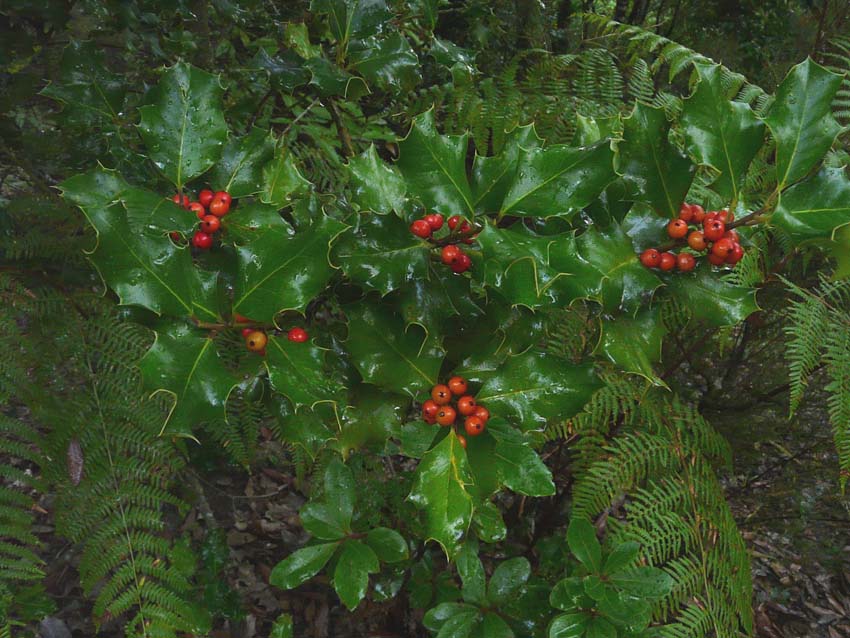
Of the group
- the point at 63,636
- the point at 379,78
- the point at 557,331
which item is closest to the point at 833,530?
the point at 557,331

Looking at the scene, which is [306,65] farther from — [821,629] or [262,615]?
[821,629]

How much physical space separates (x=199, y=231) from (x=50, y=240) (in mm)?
964

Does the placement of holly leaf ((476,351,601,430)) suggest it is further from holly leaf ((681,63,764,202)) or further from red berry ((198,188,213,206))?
red berry ((198,188,213,206))

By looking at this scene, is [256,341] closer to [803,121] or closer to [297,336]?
[297,336]

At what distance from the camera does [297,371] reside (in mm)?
896

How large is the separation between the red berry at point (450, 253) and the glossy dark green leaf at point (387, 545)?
1024mm

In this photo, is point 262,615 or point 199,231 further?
point 262,615

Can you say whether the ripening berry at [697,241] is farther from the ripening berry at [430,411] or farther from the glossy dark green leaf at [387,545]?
the glossy dark green leaf at [387,545]

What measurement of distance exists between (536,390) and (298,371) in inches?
14.2

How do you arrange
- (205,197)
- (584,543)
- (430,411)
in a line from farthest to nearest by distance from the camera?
1. (584,543)
2. (205,197)
3. (430,411)

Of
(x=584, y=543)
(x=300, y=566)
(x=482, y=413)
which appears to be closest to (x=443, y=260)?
(x=482, y=413)

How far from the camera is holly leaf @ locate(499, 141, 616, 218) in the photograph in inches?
33.6

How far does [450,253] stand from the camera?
922 mm

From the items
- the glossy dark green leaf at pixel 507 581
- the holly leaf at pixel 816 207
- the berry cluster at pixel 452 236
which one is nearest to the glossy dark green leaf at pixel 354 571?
the glossy dark green leaf at pixel 507 581
